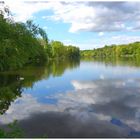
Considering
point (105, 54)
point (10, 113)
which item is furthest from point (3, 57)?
point (105, 54)

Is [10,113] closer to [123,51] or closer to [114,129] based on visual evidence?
[114,129]

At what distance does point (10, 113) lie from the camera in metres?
15.8

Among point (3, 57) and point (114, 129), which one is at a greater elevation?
point (3, 57)

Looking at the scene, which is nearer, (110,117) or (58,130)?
(58,130)

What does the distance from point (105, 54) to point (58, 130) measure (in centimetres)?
17745

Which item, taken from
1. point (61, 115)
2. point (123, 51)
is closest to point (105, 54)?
point (123, 51)

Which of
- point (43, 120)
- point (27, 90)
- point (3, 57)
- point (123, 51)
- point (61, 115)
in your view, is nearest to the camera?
point (43, 120)

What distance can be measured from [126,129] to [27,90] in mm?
12776

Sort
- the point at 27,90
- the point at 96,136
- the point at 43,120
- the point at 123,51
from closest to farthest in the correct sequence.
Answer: the point at 96,136 < the point at 43,120 < the point at 27,90 < the point at 123,51

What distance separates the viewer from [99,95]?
70.9 feet

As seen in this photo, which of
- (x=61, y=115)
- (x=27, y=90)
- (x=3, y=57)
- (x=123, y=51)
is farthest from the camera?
(x=123, y=51)

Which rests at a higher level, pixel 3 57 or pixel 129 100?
pixel 3 57

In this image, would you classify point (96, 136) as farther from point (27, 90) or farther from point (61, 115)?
point (27, 90)

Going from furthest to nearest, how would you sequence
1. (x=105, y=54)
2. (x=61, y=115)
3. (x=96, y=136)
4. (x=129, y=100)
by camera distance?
(x=105, y=54)
(x=129, y=100)
(x=61, y=115)
(x=96, y=136)
